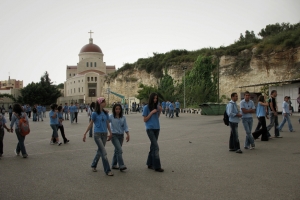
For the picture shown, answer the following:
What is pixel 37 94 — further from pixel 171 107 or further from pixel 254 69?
pixel 171 107

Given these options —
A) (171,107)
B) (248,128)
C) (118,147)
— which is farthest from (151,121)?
(171,107)

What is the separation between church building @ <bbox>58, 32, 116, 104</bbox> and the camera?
99.6 meters

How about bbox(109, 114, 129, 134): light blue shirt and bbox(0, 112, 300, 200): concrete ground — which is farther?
bbox(109, 114, 129, 134): light blue shirt

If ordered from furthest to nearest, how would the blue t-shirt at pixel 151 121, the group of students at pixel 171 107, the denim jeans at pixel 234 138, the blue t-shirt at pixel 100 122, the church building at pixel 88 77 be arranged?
the church building at pixel 88 77, the group of students at pixel 171 107, the denim jeans at pixel 234 138, the blue t-shirt at pixel 151 121, the blue t-shirt at pixel 100 122

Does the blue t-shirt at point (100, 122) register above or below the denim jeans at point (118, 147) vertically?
above

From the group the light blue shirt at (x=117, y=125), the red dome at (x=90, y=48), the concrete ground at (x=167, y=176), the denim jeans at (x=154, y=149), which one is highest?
the red dome at (x=90, y=48)

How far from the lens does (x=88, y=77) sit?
3932 inches

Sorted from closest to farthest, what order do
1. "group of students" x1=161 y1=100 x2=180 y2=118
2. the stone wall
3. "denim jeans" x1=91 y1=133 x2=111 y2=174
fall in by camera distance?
"denim jeans" x1=91 y1=133 x2=111 y2=174 < "group of students" x1=161 y1=100 x2=180 y2=118 < the stone wall

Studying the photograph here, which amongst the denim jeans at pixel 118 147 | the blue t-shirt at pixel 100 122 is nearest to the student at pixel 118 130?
the denim jeans at pixel 118 147

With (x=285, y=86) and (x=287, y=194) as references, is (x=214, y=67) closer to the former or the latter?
(x=285, y=86)

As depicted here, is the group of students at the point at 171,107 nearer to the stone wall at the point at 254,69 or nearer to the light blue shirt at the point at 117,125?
the stone wall at the point at 254,69

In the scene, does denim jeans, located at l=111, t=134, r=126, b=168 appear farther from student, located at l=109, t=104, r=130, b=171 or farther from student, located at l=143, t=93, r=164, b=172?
student, located at l=143, t=93, r=164, b=172

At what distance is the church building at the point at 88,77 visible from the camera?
99562 mm

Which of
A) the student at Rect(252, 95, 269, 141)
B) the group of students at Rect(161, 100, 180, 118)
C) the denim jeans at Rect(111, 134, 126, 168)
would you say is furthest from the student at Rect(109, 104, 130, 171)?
the group of students at Rect(161, 100, 180, 118)
